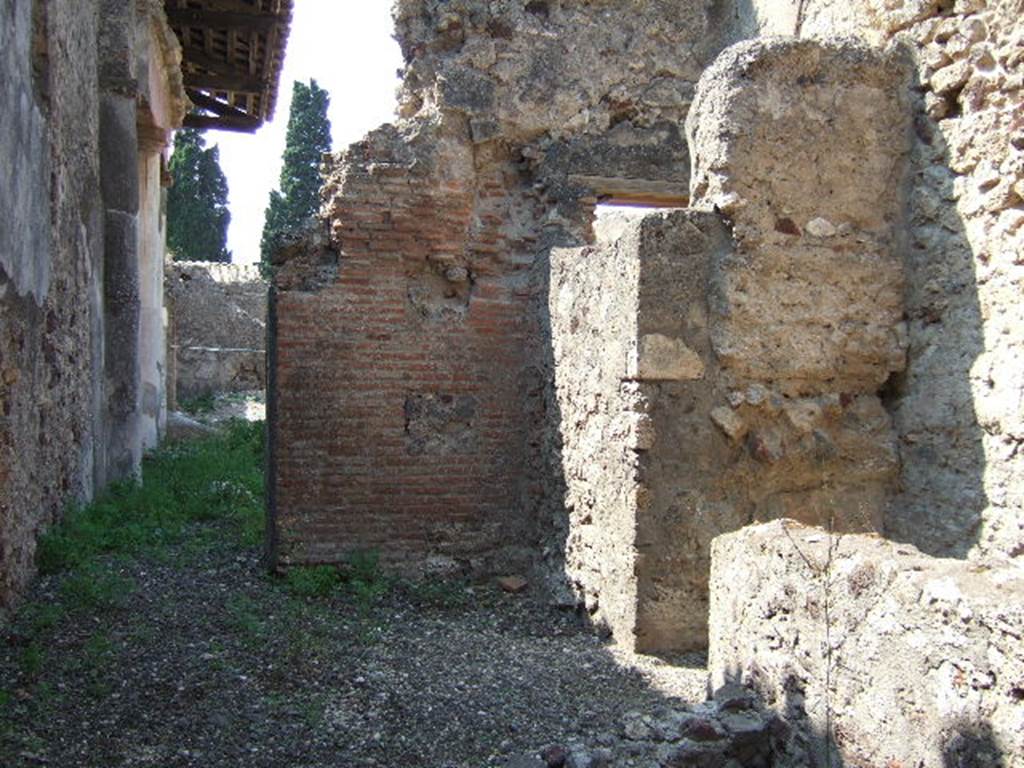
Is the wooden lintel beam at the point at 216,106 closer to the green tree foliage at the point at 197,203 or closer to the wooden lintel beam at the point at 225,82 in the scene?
the wooden lintel beam at the point at 225,82

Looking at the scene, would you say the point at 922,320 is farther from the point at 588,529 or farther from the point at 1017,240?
the point at 588,529

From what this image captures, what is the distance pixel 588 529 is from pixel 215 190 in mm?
24378

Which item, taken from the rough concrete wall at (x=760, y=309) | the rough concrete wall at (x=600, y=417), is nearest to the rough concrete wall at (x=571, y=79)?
the rough concrete wall at (x=600, y=417)

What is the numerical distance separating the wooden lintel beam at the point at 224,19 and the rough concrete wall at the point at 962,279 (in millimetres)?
7896


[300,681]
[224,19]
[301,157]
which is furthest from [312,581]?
[301,157]

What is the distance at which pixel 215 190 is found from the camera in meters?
27.5

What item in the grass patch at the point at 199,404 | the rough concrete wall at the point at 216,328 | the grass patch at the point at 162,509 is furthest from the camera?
the rough concrete wall at the point at 216,328

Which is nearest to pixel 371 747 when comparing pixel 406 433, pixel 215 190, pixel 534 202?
pixel 406 433

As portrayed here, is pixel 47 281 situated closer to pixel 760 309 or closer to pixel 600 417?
pixel 600 417

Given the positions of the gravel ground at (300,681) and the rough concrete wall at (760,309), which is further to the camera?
the rough concrete wall at (760,309)

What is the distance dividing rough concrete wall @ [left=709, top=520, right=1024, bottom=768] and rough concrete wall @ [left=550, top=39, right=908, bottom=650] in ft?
3.74

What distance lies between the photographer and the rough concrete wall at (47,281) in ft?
16.0

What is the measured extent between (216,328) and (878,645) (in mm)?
16879

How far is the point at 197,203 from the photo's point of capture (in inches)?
1059
